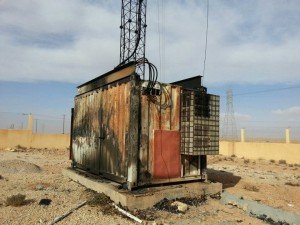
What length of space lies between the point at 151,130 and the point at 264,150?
64.6ft

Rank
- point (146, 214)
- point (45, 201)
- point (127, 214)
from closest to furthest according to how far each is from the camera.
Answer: point (127, 214)
point (146, 214)
point (45, 201)

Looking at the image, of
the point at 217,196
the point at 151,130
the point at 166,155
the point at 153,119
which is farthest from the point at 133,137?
the point at 217,196

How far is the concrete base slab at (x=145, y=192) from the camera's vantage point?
7.04 m

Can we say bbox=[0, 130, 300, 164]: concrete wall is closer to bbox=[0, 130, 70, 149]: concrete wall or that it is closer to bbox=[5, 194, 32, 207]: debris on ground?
bbox=[0, 130, 70, 149]: concrete wall

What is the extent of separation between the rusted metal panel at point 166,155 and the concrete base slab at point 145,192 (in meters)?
0.37

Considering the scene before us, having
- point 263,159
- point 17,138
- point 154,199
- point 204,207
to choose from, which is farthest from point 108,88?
point 17,138

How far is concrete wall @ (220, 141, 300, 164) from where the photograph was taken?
22.9 meters

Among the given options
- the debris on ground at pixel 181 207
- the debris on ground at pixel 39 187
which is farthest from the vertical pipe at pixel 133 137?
the debris on ground at pixel 39 187

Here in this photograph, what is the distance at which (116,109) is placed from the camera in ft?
28.3

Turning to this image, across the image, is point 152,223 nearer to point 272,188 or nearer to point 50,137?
point 272,188

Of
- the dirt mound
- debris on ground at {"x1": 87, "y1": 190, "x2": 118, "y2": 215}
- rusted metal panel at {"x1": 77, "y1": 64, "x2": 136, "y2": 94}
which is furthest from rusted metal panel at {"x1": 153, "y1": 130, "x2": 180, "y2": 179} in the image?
the dirt mound

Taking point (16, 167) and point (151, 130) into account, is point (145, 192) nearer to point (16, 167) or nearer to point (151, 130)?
point (151, 130)

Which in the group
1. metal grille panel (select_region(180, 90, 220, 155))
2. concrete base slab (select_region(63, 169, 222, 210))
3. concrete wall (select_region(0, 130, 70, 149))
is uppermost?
metal grille panel (select_region(180, 90, 220, 155))

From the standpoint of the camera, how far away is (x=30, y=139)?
2962cm
